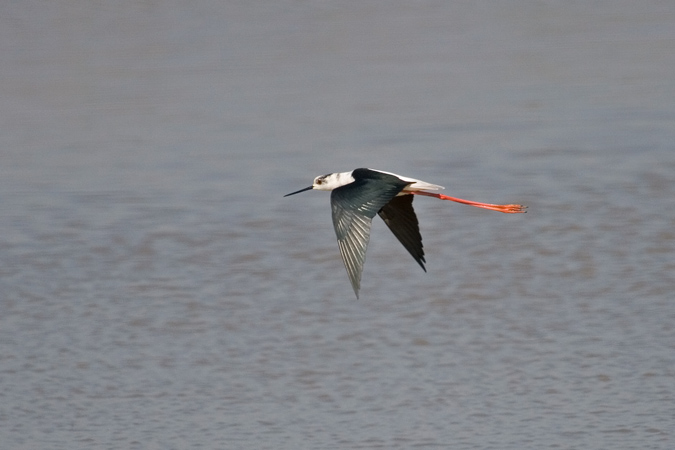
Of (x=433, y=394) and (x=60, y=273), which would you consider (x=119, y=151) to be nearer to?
(x=60, y=273)

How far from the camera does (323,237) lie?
944 cm

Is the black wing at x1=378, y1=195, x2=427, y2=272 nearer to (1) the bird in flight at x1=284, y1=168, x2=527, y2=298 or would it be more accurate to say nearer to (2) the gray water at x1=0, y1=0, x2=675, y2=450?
(1) the bird in flight at x1=284, y1=168, x2=527, y2=298

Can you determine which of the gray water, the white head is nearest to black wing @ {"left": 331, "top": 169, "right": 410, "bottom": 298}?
the white head

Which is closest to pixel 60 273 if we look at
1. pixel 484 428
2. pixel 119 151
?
pixel 119 151

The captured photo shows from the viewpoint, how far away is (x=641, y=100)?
40.8ft

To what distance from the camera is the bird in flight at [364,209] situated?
5.53 meters

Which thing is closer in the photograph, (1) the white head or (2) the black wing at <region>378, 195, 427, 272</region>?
(2) the black wing at <region>378, 195, 427, 272</region>

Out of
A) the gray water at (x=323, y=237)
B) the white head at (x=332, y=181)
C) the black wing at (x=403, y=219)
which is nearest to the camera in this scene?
the black wing at (x=403, y=219)

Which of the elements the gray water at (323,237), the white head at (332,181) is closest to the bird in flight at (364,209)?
the white head at (332,181)

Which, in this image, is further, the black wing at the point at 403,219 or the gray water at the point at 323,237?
the gray water at the point at 323,237

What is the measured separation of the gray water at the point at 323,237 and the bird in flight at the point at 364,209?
3.46ft

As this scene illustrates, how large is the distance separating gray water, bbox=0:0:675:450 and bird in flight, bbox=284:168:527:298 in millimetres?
1055

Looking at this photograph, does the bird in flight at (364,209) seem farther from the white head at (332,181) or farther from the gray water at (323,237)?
the gray water at (323,237)

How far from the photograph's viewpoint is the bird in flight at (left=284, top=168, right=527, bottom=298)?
18.1 ft
